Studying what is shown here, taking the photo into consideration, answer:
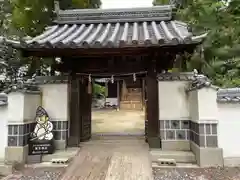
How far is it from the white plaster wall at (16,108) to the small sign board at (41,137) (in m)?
0.53

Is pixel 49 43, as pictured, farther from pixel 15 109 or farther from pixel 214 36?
pixel 214 36

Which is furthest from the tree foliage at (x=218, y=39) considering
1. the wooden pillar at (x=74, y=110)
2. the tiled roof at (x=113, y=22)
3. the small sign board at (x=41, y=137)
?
the small sign board at (x=41, y=137)

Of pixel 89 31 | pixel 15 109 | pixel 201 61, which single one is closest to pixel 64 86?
pixel 15 109

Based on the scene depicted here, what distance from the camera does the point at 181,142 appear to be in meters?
5.94

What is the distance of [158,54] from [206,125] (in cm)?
220

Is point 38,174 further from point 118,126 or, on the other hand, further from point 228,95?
point 118,126

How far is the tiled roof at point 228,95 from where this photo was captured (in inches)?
204

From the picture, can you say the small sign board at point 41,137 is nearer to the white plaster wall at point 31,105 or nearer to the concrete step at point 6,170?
the white plaster wall at point 31,105

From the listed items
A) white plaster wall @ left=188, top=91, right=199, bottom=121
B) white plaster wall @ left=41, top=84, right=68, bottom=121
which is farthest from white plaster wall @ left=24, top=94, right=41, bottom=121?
white plaster wall @ left=188, top=91, right=199, bottom=121

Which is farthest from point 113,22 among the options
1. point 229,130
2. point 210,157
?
point 210,157

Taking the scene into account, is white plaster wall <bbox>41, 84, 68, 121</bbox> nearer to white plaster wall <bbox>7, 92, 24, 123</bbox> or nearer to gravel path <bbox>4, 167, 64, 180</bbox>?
white plaster wall <bbox>7, 92, 24, 123</bbox>

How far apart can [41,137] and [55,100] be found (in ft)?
3.54

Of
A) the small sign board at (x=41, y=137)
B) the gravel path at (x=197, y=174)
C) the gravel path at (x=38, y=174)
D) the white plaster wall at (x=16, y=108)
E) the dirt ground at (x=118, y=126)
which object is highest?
the white plaster wall at (x=16, y=108)

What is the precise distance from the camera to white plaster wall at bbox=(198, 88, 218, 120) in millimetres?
5180
